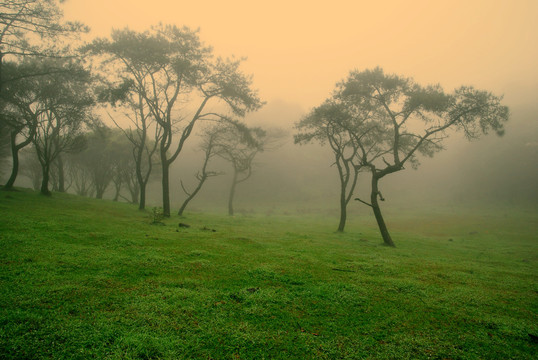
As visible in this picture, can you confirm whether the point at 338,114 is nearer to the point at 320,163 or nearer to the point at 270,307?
the point at 270,307

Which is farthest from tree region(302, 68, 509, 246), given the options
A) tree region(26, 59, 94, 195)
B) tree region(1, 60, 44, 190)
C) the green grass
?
tree region(1, 60, 44, 190)

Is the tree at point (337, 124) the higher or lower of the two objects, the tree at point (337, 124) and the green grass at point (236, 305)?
the higher

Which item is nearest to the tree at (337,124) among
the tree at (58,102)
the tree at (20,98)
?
the tree at (58,102)

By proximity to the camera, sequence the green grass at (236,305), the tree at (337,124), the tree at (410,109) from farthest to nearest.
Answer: the tree at (337,124), the tree at (410,109), the green grass at (236,305)

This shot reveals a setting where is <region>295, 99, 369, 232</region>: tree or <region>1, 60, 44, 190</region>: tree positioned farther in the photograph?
<region>295, 99, 369, 232</region>: tree

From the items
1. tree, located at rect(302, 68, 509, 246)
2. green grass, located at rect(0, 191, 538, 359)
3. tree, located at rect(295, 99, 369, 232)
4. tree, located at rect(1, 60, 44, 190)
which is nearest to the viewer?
green grass, located at rect(0, 191, 538, 359)

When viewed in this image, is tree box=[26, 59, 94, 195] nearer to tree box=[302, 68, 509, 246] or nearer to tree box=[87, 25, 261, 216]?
tree box=[87, 25, 261, 216]

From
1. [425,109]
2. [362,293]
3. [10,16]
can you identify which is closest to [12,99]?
[10,16]

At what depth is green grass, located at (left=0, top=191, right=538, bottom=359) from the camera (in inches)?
176

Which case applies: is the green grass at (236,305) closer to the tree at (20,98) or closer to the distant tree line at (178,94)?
the distant tree line at (178,94)

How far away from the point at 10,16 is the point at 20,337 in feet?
76.3

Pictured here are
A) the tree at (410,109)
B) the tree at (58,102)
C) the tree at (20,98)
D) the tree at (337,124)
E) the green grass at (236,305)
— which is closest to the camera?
the green grass at (236,305)

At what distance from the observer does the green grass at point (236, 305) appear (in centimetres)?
448

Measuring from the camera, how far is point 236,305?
6109 millimetres
